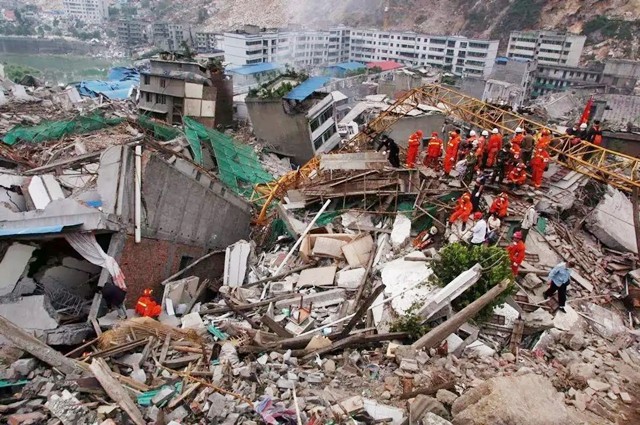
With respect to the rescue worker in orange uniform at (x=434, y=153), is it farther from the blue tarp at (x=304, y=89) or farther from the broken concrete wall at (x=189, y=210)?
the blue tarp at (x=304, y=89)

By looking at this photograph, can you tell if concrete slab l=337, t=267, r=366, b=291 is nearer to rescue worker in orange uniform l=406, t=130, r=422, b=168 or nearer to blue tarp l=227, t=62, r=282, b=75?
Result: rescue worker in orange uniform l=406, t=130, r=422, b=168

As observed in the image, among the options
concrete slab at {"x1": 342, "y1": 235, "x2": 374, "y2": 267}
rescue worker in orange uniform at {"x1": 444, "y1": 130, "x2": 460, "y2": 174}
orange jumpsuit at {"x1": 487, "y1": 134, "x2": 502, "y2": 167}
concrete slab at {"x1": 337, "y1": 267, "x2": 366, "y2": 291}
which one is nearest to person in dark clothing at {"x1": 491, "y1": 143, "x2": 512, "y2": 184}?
orange jumpsuit at {"x1": 487, "y1": 134, "x2": 502, "y2": 167}

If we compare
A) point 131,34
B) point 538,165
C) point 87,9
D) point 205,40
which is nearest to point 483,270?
point 538,165

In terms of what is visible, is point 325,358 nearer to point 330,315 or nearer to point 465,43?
A: point 330,315

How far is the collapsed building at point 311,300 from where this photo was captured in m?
5.77

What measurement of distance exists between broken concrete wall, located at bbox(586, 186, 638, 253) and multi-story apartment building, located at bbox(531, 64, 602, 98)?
51.6 metres

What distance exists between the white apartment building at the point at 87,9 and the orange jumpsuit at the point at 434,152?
164362 millimetres

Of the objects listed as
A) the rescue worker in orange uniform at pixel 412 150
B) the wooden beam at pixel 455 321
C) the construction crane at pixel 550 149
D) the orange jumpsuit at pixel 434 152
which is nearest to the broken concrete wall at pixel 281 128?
the construction crane at pixel 550 149

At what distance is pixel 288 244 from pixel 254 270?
5.25 feet

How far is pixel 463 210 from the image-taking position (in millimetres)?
10875

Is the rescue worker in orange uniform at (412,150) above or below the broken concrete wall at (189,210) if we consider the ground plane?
above

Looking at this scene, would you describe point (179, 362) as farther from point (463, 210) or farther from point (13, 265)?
point (463, 210)

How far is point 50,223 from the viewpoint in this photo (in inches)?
314

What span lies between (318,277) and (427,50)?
251 feet
